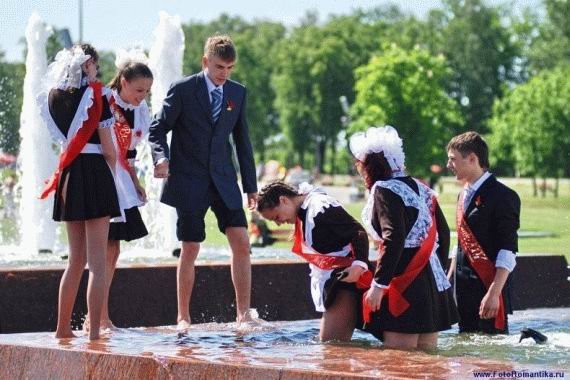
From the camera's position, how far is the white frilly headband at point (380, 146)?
6504mm

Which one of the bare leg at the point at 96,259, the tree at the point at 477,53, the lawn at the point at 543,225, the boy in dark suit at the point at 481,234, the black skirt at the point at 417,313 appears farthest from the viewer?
the tree at the point at 477,53

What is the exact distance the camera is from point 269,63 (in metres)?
95.4

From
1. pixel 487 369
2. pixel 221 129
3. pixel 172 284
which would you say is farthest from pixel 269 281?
pixel 487 369

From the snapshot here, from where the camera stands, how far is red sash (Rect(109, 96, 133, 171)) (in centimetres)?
733

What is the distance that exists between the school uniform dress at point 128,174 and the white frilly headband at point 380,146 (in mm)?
1321

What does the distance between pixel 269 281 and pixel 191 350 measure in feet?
11.2

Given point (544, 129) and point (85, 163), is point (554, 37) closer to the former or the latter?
point (544, 129)

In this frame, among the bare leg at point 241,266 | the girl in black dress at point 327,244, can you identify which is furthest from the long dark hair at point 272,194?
the bare leg at point 241,266

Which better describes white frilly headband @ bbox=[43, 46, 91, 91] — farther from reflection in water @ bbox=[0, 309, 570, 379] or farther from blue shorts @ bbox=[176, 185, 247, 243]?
reflection in water @ bbox=[0, 309, 570, 379]

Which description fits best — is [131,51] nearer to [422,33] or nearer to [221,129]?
[221,129]

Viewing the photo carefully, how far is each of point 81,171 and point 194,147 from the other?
3.32 feet

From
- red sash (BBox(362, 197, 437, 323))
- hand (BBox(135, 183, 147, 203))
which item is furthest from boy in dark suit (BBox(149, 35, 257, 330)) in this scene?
red sash (BBox(362, 197, 437, 323))

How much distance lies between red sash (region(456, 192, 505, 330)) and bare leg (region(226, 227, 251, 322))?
4.18ft

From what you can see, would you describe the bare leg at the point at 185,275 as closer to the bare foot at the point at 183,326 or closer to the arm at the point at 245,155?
the bare foot at the point at 183,326
